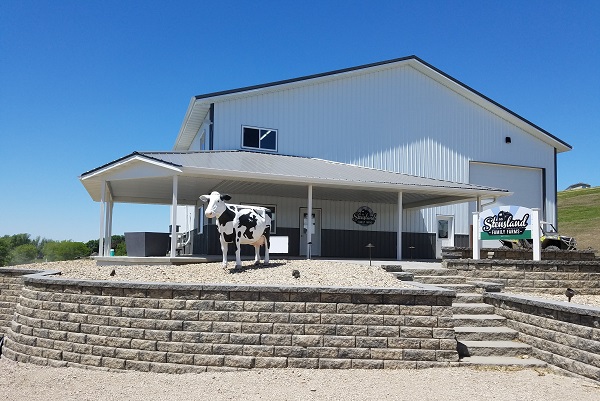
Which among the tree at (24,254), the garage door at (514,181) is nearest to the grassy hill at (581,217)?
the garage door at (514,181)

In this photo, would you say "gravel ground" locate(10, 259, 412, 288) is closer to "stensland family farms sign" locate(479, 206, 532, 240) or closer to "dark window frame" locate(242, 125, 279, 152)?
"stensland family farms sign" locate(479, 206, 532, 240)

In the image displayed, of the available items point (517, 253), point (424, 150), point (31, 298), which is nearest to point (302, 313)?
point (31, 298)

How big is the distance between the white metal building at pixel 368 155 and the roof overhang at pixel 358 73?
47 millimetres

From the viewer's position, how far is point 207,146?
2041 centimetres

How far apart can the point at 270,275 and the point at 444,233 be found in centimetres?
1445

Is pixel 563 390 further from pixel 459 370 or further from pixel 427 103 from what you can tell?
pixel 427 103

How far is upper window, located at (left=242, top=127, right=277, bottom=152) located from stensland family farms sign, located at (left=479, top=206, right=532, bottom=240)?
911 cm

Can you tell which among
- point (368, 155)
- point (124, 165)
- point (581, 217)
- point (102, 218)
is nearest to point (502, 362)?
point (124, 165)

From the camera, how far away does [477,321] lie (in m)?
8.86

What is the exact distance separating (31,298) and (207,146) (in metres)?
12.0

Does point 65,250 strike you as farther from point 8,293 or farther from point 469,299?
point 469,299

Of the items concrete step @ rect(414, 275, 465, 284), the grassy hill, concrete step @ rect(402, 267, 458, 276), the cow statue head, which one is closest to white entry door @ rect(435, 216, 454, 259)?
concrete step @ rect(402, 267, 458, 276)

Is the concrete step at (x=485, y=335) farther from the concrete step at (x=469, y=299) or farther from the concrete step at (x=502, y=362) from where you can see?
the concrete step at (x=469, y=299)

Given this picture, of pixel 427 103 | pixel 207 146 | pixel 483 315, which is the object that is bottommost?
pixel 483 315
